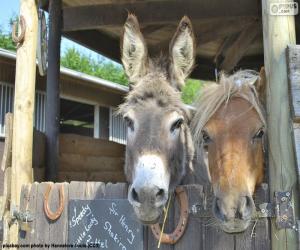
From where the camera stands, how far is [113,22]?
18.8 ft

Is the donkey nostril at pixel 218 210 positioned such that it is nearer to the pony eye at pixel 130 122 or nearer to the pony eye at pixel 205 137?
the pony eye at pixel 205 137

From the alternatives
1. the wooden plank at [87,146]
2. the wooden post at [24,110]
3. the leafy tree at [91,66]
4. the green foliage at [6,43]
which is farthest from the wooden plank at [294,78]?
the leafy tree at [91,66]

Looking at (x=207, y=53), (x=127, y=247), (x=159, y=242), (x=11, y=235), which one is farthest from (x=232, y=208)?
(x=207, y=53)

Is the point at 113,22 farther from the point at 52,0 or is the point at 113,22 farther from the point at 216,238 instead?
the point at 216,238

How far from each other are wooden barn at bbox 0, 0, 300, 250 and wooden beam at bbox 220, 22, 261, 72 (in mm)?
17

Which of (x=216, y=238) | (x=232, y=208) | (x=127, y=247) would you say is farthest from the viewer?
(x=127, y=247)

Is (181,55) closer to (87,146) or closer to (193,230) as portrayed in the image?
(193,230)

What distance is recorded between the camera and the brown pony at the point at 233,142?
7.92 feet

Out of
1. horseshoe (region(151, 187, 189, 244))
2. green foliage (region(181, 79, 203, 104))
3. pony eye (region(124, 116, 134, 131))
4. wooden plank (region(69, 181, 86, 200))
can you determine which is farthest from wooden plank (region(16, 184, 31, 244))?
green foliage (region(181, 79, 203, 104))

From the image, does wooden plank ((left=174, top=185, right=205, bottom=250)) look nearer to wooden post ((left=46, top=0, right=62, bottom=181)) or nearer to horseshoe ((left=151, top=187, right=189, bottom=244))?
horseshoe ((left=151, top=187, right=189, bottom=244))

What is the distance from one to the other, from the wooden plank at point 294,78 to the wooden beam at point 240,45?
4.47 meters

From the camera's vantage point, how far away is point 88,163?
665 centimetres

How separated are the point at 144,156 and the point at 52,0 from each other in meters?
3.43

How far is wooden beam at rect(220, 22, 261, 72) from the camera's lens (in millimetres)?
6922
